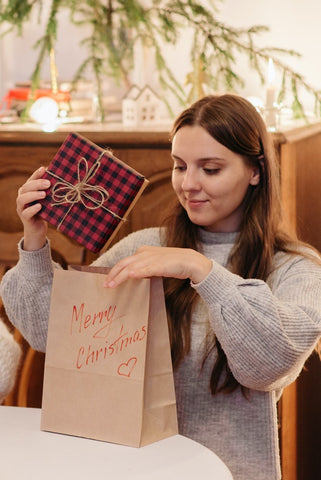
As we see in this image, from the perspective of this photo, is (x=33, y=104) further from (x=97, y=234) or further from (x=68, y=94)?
(x=97, y=234)

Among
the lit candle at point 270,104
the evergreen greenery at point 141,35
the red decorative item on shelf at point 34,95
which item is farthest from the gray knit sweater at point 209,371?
the red decorative item on shelf at point 34,95

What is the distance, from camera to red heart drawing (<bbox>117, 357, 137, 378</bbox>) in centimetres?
115

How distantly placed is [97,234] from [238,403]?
1.58 ft

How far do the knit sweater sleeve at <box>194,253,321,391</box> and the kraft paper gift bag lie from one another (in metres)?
0.16

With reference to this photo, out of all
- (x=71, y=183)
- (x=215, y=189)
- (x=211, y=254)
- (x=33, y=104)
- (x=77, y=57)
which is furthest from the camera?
(x=77, y=57)

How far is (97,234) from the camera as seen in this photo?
4.65 ft

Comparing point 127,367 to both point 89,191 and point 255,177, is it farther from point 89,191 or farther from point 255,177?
point 255,177

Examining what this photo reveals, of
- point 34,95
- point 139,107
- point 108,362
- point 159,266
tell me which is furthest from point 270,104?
point 108,362

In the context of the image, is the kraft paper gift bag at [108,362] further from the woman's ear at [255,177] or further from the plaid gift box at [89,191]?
the woman's ear at [255,177]

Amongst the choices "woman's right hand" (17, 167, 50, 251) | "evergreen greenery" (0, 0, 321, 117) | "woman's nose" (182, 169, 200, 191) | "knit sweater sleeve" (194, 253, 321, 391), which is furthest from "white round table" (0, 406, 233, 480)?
"evergreen greenery" (0, 0, 321, 117)

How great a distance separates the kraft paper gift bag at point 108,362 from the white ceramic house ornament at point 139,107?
4.00 ft

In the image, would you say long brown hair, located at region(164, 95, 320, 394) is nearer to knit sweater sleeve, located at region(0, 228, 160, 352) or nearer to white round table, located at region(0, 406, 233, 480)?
knit sweater sleeve, located at region(0, 228, 160, 352)

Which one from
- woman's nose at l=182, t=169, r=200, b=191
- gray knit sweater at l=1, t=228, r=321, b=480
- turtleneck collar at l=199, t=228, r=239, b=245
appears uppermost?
woman's nose at l=182, t=169, r=200, b=191

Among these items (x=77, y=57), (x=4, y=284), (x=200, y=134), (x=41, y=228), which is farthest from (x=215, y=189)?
(x=77, y=57)
